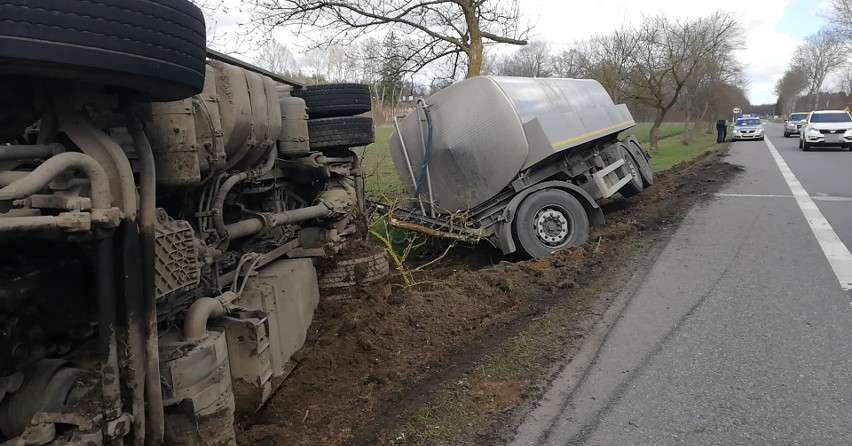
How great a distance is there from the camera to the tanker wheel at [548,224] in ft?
24.6

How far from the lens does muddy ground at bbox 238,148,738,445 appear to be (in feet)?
11.4

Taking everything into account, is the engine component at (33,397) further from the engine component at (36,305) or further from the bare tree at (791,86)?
the bare tree at (791,86)

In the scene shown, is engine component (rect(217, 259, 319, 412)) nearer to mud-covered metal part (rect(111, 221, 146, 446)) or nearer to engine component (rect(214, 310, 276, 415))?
engine component (rect(214, 310, 276, 415))

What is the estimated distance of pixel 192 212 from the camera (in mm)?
3660

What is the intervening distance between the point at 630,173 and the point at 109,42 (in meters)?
9.32

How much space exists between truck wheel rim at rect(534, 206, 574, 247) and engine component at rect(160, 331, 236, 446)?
17.2 ft

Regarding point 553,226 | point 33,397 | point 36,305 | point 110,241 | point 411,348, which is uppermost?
point 110,241

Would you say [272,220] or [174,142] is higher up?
[174,142]

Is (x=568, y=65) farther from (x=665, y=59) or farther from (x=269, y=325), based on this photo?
(x=269, y=325)

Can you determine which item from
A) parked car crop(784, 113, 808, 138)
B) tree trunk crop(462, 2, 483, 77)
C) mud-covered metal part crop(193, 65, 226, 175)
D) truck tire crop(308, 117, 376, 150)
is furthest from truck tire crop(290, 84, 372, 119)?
parked car crop(784, 113, 808, 138)

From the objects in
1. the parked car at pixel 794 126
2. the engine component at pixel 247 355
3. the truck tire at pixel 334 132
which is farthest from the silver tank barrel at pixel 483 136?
the parked car at pixel 794 126

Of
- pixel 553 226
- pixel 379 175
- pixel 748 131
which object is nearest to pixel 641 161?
pixel 553 226

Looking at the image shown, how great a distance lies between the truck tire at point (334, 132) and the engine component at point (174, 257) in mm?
2816

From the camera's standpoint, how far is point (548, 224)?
773 cm
